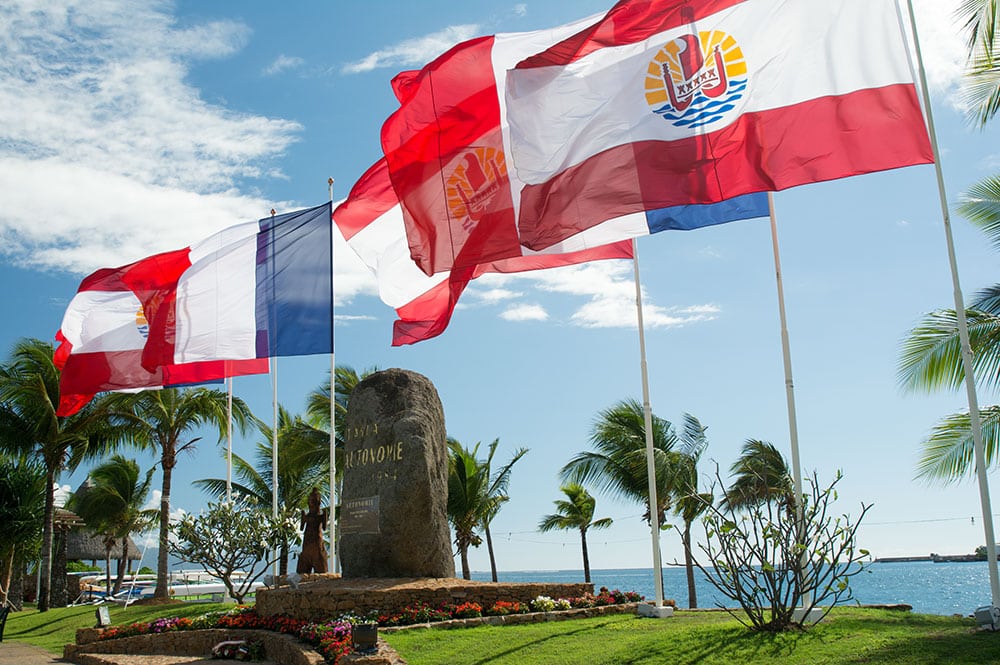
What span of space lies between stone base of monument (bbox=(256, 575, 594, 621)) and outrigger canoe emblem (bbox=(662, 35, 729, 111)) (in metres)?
9.41

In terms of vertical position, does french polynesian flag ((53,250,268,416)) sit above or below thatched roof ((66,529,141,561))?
above

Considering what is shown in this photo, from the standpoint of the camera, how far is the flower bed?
13.4 meters

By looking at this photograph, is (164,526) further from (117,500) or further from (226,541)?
(117,500)

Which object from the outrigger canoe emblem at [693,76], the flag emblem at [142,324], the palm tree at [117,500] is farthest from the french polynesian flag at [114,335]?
the palm tree at [117,500]

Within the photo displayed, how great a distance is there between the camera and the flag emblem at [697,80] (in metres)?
10.8

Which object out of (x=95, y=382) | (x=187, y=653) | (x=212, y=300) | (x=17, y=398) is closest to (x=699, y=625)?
(x=187, y=653)

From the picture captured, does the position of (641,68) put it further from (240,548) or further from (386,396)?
(240,548)

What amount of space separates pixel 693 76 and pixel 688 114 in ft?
1.72

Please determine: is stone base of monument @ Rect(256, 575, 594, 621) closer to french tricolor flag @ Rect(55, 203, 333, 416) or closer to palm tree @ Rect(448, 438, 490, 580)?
french tricolor flag @ Rect(55, 203, 333, 416)

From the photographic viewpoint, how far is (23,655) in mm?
18406

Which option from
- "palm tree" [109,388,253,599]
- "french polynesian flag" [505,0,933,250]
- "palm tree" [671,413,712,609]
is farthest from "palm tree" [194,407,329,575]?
"french polynesian flag" [505,0,933,250]

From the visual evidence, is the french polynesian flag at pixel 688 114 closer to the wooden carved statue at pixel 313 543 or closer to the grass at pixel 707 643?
the grass at pixel 707 643

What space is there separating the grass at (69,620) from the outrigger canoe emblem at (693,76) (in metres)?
17.0

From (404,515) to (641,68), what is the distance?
988 centimetres
